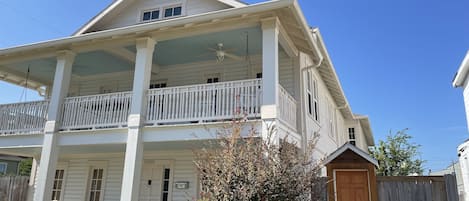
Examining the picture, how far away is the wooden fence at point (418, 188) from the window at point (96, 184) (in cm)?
908

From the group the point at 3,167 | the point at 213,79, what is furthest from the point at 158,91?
the point at 3,167

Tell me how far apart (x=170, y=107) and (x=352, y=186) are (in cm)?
489

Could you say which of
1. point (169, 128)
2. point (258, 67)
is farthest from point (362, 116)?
point (169, 128)

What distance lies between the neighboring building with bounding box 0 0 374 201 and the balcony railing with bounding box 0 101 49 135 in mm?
33

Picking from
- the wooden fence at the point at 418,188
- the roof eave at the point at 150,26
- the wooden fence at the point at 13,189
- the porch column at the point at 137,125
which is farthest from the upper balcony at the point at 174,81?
the wooden fence at the point at 418,188

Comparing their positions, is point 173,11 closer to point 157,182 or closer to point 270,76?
point 270,76

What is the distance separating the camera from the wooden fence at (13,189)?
36.2 ft

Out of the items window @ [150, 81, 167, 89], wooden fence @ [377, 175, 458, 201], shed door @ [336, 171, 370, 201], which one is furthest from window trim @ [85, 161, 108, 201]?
wooden fence @ [377, 175, 458, 201]

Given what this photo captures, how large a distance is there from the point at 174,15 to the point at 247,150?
7248mm

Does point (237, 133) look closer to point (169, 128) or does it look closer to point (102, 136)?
point (169, 128)

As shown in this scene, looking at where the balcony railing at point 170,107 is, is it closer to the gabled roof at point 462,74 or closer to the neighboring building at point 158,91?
the neighboring building at point 158,91

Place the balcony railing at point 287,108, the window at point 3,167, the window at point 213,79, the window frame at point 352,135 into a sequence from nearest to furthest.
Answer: the balcony railing at point 287,108, the window at point 213,79, the window frame at point 352,135, the window at point 3,167

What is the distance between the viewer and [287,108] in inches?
345

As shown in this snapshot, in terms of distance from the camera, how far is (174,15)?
11.3m
